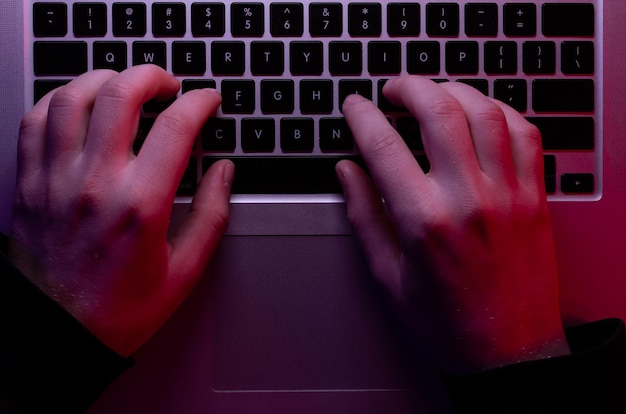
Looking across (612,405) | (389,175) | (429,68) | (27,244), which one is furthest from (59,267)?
(612,405)

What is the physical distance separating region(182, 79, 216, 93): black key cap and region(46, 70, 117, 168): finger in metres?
0.10

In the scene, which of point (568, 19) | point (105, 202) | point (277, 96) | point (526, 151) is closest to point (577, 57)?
point (568, 19)

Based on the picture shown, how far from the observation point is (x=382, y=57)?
0.64 metres

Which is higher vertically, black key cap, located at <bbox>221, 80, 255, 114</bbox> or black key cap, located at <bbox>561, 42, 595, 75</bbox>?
black key cap, located at <bbox>561, 42, 595, 75</bbox>

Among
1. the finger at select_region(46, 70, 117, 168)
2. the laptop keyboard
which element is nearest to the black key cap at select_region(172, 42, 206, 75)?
the laptop keyboard

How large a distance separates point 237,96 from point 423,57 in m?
0.23

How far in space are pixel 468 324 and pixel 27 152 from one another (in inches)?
20.4

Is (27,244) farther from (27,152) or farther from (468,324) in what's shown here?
(468,324)

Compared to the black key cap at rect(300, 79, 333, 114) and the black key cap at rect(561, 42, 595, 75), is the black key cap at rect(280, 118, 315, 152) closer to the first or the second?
the black key cap at rect(300, 79, 333, 114)

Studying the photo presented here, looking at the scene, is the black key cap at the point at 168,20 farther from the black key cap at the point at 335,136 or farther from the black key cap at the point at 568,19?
the black key cap at the point at 568,19

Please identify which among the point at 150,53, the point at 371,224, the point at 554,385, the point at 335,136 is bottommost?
the point at 554,385

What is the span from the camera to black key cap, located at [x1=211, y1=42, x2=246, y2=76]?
0.63 metres

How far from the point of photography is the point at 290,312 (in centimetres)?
65

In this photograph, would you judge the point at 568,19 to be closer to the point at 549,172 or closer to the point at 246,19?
the point at 549,172
